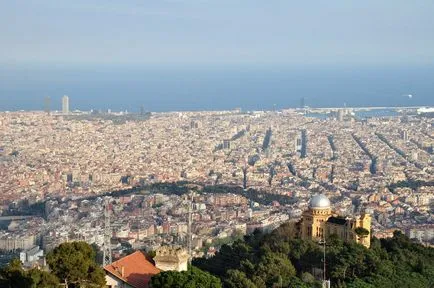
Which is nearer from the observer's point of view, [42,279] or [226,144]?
[42,279]

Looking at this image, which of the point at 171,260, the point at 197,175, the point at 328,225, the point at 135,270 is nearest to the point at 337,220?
the point at 328,225

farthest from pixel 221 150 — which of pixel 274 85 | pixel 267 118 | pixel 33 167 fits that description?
pixel 274 85

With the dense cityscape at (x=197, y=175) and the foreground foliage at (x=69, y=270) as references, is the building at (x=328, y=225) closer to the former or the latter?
the dense cityscape at (x=197, y=175)

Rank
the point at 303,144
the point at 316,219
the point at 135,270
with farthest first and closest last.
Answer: the point at 303,144 → the point at 316,219 → the point at 135,270

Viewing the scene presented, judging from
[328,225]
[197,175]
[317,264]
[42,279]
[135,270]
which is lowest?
[197,175]

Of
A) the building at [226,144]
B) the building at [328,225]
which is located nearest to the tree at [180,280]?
the building at [328,225]

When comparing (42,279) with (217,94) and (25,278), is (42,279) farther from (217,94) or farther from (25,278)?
(217,94)

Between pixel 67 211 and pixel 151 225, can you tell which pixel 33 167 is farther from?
pixel 151 225
